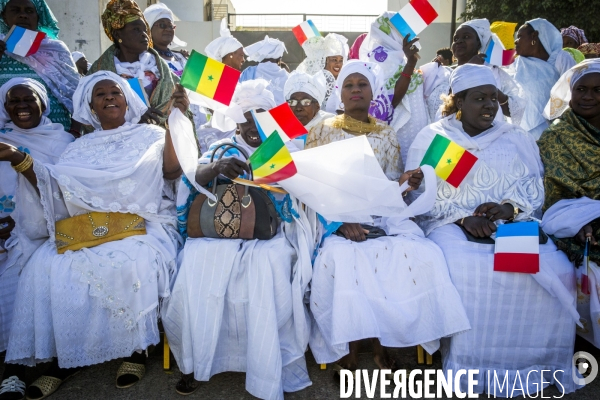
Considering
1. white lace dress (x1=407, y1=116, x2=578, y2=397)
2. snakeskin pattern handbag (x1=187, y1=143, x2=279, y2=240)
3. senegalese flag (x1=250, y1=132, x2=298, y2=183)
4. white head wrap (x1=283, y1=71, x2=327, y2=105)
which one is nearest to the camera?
senegalese flag (x1=250, y1=132, x2=298, y2=183)

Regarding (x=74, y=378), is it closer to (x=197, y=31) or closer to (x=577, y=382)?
(x=577, y=382)

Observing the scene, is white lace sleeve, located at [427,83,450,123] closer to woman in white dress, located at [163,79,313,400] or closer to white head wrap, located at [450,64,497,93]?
white head wrap, located at [450,64,497,93]

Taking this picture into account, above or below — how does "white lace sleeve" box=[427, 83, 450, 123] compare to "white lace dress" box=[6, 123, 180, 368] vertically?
above

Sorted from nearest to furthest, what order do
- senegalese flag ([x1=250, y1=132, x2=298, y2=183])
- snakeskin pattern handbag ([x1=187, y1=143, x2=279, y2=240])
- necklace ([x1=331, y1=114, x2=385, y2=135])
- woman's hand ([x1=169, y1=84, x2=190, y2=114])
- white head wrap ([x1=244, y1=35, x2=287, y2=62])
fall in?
senegalese flag ([x1=250, y1=132, x2=298, y2=183]) < snakeskin pattern handbag ([x1=187, y1=143, x2=279, y2=240]) < woman's hand ([x1=169, y1=84, x2=190, y2=114]) < necklace ([x1=331, y1=114, x2=385, y2=135]) < white head wrap ([x1=244, y1=35, x2=287, y2=62])

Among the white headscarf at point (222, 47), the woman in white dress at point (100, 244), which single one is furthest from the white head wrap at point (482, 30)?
the woman in white dress at point (100, 244)

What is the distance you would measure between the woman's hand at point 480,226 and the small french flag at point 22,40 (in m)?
3.67

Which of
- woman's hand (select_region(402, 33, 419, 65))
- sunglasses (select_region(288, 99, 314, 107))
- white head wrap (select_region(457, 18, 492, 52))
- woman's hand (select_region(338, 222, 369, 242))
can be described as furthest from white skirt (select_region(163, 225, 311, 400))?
white head wrap (select_region(457, 18, 492, 52))

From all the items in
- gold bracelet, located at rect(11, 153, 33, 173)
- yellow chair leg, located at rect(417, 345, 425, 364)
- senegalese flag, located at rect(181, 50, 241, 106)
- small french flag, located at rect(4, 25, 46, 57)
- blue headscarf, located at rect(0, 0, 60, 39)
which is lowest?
yellow chair leg, located at rect(417, 345, 425, 364)

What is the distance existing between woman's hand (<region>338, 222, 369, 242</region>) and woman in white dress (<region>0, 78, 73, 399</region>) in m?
2.04

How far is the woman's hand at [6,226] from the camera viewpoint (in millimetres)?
3512

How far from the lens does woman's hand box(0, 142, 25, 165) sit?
320 centimetres

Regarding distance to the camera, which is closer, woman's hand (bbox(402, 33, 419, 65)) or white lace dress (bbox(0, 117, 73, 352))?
white lace dress (bbox(0, 117, 73, 352))

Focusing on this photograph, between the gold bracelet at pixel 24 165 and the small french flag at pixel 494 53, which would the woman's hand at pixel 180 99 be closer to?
the gold bracelet at pixel 24 165

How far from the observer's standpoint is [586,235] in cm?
344
